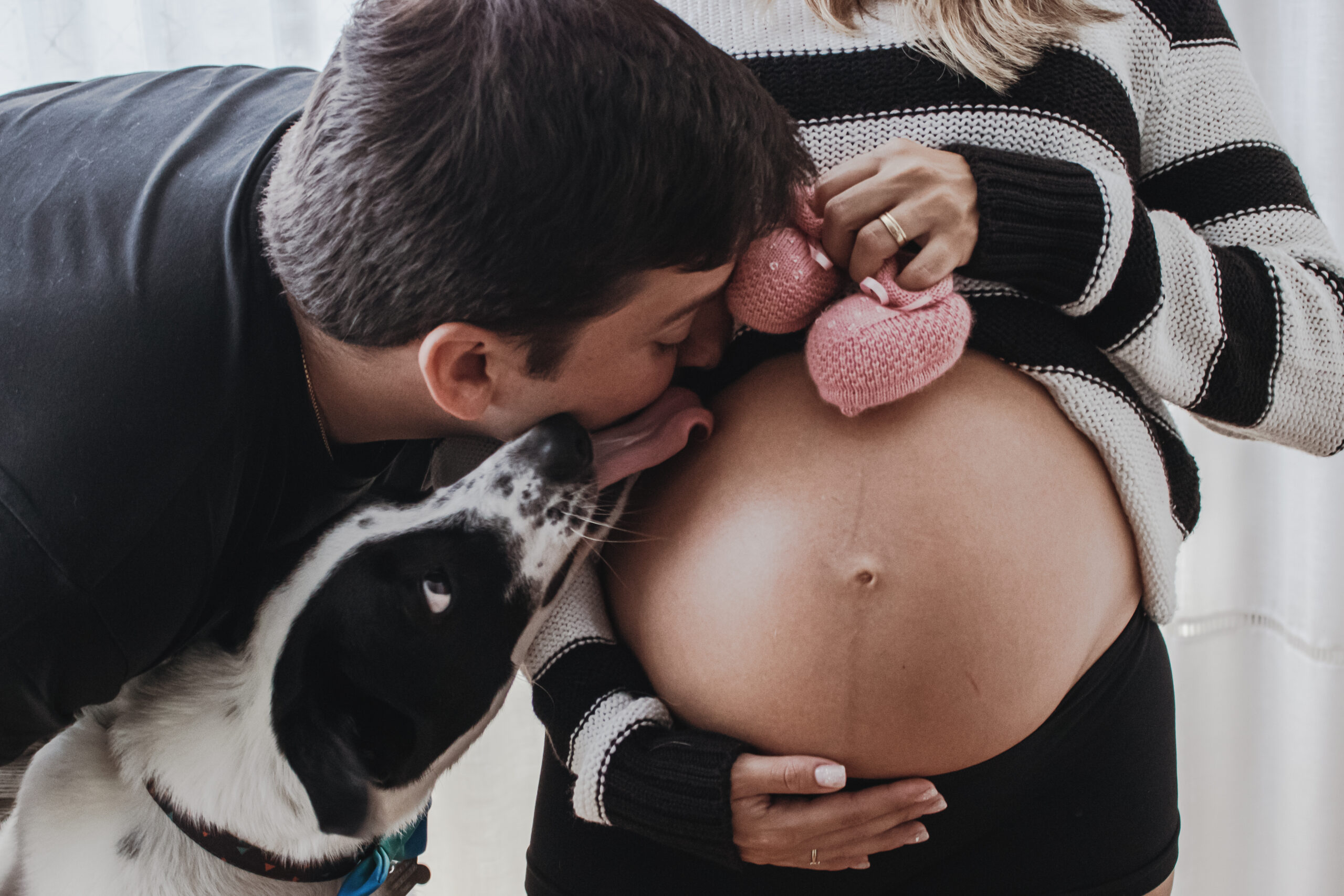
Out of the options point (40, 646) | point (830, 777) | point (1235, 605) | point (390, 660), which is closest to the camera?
point (40, 646)

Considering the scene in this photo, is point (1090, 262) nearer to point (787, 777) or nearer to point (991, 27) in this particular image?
point (991, 27)

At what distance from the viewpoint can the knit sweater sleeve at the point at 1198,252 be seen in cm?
80

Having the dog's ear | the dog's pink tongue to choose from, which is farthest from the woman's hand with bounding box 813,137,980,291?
the dog's ear

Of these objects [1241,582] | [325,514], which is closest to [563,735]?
[325,514]

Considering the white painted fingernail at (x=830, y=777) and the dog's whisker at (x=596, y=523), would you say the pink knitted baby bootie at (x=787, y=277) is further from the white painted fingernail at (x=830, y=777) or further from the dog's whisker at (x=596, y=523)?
the white painted fingernail at (x=830, y=777)

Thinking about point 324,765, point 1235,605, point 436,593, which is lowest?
point 1235,605

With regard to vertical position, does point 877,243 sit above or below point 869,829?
above

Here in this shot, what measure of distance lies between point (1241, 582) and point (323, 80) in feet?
5.22

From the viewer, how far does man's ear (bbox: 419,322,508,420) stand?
2.54 feet

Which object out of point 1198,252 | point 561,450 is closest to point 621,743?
point 561,450

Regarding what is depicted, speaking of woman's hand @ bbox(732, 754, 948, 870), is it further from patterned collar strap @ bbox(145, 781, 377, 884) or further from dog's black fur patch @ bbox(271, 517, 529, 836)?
patterned collar strap @ bbox(145, 781, 377, 884)

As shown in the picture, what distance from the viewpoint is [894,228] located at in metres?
0.78

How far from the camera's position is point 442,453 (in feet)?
3.51

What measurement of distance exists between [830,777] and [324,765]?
480mm
